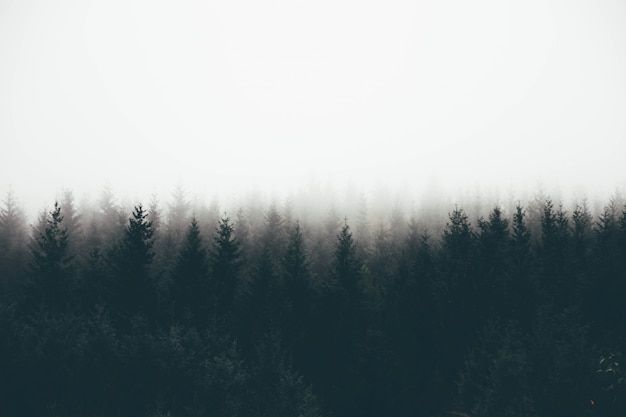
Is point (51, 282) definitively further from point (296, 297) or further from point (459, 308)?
point (459, 308)

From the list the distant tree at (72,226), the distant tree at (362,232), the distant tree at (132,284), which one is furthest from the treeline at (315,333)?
the distant tree at (362,232)

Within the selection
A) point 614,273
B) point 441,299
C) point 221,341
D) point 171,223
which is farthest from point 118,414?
point 171,223

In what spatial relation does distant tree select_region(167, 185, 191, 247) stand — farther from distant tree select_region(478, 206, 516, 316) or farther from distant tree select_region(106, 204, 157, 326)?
distant tree select_region(478, 206, 516, 316)

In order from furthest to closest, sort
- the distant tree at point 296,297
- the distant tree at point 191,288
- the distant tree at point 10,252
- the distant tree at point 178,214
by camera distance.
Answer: the distant tree at point 178,214 → the distant tree at point 10,252 → the distant tree at point 191,288 → the distant tree at point 296,297

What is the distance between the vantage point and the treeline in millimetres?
23125

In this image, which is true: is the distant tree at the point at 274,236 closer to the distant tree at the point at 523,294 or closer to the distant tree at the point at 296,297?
the distant tree at the point at 296,297

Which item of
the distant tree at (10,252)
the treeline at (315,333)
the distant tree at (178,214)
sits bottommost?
the treeline at (315,333)

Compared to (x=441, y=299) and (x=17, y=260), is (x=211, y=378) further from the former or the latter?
(x=17, y=260)

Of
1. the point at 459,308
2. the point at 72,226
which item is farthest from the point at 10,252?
the point at 459,308

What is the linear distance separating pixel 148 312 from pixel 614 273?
39.9 m

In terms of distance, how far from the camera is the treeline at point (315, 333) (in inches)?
910

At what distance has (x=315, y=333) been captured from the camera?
3522 centimetres

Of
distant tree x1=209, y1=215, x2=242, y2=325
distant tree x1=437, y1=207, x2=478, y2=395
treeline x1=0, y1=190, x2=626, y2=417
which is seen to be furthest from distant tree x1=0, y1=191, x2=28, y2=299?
distant tree x1=437, y1=207, x2=478, y2=395

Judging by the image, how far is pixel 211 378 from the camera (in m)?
24.8
